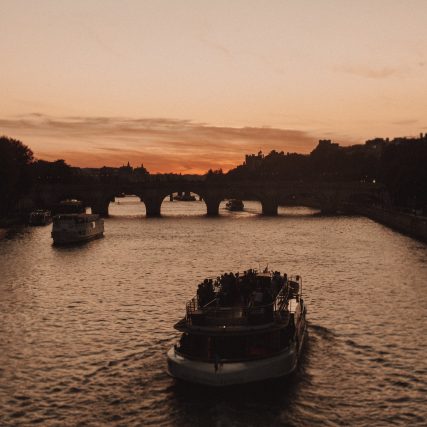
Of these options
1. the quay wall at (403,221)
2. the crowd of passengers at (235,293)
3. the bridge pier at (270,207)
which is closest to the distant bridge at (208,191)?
the bridge pier at (270,207)

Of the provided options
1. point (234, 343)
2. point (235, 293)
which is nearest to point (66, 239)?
point (235, 293)

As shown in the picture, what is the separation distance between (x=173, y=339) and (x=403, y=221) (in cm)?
7049

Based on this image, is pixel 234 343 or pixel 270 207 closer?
pixel 234 343

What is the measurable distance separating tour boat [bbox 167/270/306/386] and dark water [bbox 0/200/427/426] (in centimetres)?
114

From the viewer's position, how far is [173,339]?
1415 inches

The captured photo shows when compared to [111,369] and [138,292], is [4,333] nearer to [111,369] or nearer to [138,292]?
[111,369]

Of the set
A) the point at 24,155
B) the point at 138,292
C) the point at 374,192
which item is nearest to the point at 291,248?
the point at 138,292

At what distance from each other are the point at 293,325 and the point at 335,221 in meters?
98.3

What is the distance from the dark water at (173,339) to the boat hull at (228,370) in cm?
94

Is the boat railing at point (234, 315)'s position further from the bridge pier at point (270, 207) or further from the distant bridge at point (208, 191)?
the bridge pier at point (270, 207)

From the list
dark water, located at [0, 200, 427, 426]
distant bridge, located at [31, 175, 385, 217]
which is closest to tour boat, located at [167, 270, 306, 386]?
dark water, located at [0, 200, 427, 426]

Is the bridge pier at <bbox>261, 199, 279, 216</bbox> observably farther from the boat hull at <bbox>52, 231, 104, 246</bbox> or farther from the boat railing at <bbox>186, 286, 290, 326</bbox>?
the boat railing at <bbox>186, 286, 290, 326</bbox>

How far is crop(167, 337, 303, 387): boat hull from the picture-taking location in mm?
25531

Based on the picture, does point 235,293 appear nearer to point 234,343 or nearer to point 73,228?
point 234,343
